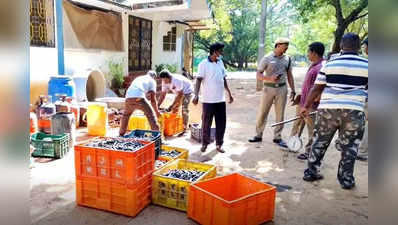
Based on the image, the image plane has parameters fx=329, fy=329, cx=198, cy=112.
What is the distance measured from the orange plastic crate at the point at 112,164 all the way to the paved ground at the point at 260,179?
38 cm

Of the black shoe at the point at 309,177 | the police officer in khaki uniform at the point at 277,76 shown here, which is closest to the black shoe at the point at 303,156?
the police officer in khaki uniform at the point at 277,76

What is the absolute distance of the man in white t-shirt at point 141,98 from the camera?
17.0ft

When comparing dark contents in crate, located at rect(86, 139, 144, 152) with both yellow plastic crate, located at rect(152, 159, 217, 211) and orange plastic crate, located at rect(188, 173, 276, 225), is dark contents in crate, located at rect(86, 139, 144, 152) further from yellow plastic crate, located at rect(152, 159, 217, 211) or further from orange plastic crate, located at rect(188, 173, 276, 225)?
orange plastic crate, located at rect(188, 173, 276, 225)

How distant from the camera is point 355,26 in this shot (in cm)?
1947

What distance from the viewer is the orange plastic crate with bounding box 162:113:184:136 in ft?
20.8

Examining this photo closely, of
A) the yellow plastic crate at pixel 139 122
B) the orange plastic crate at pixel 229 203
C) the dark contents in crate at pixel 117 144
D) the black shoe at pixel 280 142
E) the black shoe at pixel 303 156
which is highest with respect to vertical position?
the dark contents in crate at pixel 117 144

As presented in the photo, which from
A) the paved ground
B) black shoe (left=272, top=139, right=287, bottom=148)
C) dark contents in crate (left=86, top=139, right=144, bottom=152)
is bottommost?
the paved ground

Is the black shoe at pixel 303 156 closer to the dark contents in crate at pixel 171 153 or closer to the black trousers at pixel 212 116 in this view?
Answer: the black trousers at pixel 212 116

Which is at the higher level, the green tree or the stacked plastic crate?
the green tree

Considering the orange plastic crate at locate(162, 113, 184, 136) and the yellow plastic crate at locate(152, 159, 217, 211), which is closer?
the yellow plastic crate at locate(152, 159, 217, 211)

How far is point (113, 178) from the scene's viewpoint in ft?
10.4

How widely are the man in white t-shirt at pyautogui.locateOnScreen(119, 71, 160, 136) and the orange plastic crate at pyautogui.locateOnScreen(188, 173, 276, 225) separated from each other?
2196 millimetres

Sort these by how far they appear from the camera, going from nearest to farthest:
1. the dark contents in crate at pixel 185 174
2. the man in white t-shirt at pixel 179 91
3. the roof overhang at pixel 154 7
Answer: the dark contents in crate at pixel 185 174
the man in white t-shirt at pixel 179 91
the roof overhang at pixel 154 7

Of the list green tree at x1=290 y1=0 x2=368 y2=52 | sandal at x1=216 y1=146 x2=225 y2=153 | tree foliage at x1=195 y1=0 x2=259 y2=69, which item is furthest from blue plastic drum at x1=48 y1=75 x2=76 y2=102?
tree foliage at x1=195 y1=0 x2=259 y2=69
